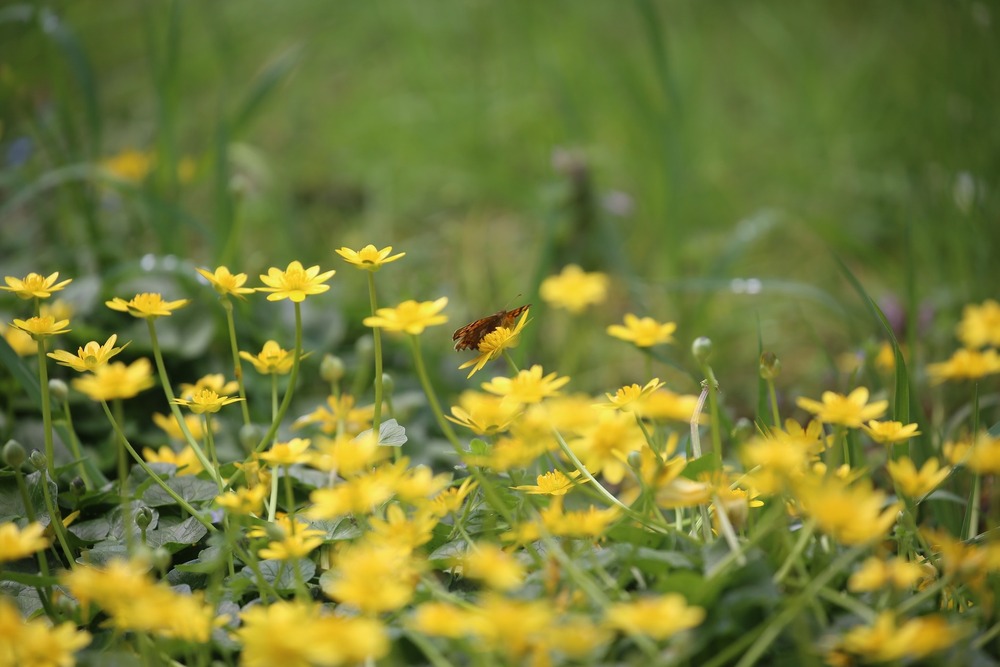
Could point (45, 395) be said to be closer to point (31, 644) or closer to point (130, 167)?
point (31, 644)

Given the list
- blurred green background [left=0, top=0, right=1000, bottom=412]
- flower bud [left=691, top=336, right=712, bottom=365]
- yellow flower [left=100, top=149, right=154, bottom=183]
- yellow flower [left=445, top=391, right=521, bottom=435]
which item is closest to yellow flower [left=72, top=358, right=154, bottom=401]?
yellow flower [left=445, top=391, right=521, bottom=435]

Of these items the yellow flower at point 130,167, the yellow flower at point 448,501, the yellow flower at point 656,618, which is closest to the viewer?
the yellow flower at point 656,618

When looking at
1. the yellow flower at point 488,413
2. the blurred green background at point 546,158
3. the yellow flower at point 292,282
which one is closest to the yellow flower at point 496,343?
the yellow flower at point 488,413

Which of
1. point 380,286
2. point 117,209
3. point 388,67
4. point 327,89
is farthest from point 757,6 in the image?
point 117,209

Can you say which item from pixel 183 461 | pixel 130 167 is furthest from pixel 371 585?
pixel 130 167

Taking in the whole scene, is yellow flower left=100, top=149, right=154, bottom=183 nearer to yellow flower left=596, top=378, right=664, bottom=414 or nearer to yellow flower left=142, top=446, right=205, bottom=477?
yellow flower left=142, top=446, right=205, bottom=477

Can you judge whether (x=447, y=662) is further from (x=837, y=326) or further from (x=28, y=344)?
(x=837, y=326)

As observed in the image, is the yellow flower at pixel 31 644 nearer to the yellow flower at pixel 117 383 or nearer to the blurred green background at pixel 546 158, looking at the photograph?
the yellow flower at pixel 117 383
